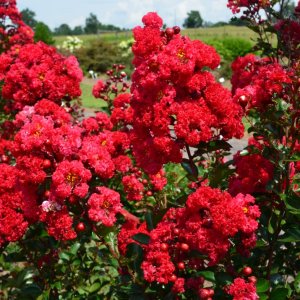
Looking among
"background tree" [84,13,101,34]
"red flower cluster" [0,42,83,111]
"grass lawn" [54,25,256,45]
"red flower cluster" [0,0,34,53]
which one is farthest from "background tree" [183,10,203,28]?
"red flower cluster" [0,42,83,111]

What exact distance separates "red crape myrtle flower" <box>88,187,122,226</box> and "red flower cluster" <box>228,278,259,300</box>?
0.62m

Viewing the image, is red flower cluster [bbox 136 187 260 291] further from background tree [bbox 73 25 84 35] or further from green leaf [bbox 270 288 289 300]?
background tree [bbox 73 25 84 35]

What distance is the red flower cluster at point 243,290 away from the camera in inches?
71.9

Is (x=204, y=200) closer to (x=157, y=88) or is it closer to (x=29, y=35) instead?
(x=157, y=88)

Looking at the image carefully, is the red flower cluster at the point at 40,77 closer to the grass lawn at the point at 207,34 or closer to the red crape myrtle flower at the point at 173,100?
the red crape myrtle flower at the point at 173,100

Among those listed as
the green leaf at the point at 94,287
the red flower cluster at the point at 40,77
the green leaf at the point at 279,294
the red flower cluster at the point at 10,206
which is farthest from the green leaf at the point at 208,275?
the red flower cluster at the point at 40,77

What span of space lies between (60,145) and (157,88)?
53cm

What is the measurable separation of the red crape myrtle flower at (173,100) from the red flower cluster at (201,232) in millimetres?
266

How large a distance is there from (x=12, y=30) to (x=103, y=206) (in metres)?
4.11

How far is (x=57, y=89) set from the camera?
3.21 metres

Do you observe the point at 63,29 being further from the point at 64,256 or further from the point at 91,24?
the point at 64,256

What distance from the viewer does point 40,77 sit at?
3182mm

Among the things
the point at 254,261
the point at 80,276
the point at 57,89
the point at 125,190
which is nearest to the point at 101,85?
the point at 57,89

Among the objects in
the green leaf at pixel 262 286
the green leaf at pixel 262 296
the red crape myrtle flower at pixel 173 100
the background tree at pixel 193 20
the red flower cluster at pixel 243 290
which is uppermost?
the background tree at pixel 193 20
